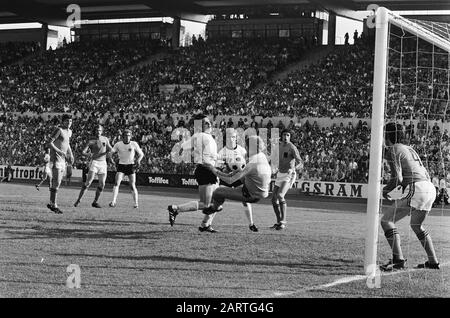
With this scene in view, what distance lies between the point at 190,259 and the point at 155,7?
40.4 metres

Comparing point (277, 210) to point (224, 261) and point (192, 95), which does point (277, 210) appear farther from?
point (192, 95)

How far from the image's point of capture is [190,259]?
32.2ft

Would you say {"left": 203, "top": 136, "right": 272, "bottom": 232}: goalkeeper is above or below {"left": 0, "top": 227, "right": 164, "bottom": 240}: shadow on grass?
above

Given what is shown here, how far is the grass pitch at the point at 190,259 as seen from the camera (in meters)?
7.77

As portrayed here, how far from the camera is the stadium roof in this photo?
42625mm

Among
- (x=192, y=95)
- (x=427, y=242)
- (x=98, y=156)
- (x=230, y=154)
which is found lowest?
(x=427, y=242)

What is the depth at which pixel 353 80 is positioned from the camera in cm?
3853

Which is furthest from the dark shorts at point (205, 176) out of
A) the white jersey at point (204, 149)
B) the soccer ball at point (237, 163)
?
the soccer ball at point (237, 163)

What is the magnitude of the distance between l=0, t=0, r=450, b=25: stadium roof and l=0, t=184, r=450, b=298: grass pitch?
2944 cm

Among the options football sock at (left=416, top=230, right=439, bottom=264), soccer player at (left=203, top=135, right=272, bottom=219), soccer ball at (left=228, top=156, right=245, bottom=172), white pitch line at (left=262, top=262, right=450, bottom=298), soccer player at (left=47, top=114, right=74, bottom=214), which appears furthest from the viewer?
soccer player at (left=47, top=114, right=74, bottom=214)

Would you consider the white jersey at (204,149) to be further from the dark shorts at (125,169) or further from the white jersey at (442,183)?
the white jersey at (442,183)

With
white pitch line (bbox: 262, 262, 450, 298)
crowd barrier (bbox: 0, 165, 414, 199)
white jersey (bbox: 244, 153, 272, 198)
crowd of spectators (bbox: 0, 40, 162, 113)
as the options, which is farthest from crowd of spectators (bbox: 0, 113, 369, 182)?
white pitch line (bbox: 262, 262, 450, 298)

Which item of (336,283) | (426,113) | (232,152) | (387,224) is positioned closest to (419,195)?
(387,224)

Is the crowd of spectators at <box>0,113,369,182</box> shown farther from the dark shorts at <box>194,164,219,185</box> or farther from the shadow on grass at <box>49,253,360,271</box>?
the shadow on grass at <box>49,253,360,271</box>
